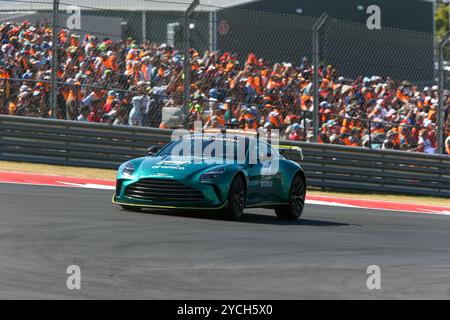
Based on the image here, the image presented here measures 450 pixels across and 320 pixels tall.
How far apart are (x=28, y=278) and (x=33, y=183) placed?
9.06 m

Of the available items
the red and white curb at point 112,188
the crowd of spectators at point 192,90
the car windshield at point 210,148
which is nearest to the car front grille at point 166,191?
the car windshield at point 210,148

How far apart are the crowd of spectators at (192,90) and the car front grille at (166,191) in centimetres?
563

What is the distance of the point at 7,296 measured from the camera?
7355 millimetres

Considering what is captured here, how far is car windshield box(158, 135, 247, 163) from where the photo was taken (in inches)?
560

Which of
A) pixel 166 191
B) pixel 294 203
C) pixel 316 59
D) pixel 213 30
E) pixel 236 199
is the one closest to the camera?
pixel 166 191

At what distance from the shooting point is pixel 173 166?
536 inches

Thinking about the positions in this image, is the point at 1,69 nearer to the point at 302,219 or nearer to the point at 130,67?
the point at 130,67

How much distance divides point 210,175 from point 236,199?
534 millimetres

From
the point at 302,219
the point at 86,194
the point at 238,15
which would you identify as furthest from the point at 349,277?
the point at 238,15

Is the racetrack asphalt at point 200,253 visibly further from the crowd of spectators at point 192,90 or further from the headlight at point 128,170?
the crowd of spectators at point 192,90

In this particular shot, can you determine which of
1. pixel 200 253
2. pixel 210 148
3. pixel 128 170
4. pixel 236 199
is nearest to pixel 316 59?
pixel 210 148

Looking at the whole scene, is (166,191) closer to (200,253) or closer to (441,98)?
(200,253)

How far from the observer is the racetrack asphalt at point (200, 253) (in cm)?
827

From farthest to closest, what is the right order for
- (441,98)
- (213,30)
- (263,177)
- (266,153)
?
(441,98) < (213,30) < (266,153) < (263,177)
